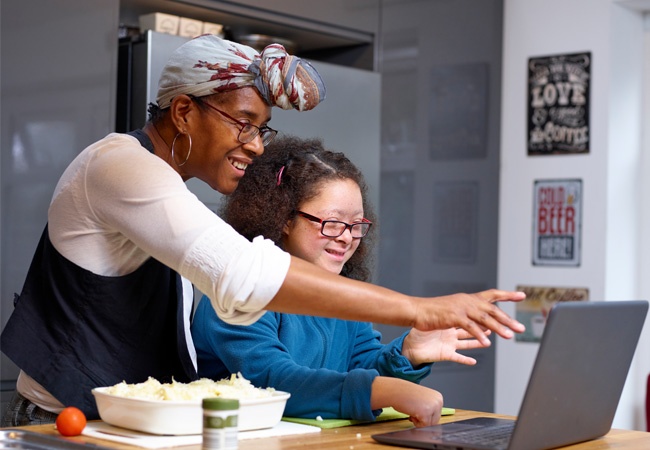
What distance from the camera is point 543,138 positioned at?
3857 mm

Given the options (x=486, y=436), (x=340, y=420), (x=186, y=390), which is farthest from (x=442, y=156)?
(x=186, y=390)

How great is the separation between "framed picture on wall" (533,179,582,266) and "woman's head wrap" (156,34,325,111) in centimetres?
227

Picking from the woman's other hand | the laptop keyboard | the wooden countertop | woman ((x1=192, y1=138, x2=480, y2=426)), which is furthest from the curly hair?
the laptop keyboard

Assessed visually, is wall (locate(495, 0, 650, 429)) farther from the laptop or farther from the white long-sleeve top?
the white long-sleeve top

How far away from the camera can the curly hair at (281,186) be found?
1.94 metres

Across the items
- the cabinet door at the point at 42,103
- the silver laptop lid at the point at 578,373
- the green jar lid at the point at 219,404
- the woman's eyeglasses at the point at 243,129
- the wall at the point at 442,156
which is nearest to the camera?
the green jar lid at the point at 219,404

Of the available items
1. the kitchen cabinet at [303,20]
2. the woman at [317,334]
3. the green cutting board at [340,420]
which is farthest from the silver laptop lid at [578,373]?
the kitchen cabinet at [303,20]

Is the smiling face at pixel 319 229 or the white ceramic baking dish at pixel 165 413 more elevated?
the smiling face at pixel 319 229

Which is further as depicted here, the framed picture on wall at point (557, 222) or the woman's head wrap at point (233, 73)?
the framed picture on wall at point (557, 222)

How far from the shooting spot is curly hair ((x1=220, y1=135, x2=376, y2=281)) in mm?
1936

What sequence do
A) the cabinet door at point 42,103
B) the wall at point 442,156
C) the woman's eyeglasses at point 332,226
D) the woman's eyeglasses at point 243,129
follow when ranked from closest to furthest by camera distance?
the woman's eyeglasses at point 243,129
the woman's eyeglasses at point 332,226
the cabinet door at point 42,103
the wall at point 442,156

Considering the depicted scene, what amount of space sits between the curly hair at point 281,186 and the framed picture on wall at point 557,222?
189 cm

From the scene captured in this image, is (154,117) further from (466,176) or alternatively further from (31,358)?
(466,176)

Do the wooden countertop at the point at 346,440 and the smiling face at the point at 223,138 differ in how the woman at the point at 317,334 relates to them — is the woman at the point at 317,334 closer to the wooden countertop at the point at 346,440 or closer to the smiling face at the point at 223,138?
the wooden countertop at the point at 346,440
